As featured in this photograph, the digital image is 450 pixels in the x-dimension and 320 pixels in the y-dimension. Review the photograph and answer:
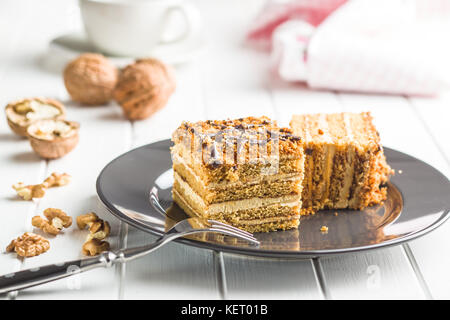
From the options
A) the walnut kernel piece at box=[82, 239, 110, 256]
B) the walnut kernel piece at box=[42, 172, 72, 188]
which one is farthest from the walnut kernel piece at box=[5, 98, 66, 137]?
the walnut kernel piece at box=[82, 239, 110, 256]

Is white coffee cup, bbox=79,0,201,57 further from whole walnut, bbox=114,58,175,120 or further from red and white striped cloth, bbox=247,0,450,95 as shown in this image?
red and white striped cloth, bbox=247,0,450,95

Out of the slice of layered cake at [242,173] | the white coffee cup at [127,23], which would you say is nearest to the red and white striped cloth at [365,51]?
the white coffee cup at [127,23]

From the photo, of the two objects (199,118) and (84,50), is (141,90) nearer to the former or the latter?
(199,118)

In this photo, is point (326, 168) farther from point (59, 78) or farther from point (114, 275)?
point (59, 78)

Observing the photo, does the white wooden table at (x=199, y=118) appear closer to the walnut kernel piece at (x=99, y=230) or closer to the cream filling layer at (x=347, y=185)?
the walnut kernel piece at (x=99, y=230)

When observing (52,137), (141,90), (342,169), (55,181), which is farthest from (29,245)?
(141,90)

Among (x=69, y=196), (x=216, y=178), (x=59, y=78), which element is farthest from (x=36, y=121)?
(x=216, y=178)

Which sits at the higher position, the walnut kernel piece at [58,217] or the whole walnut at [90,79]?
the whole walnut at [90,79]
